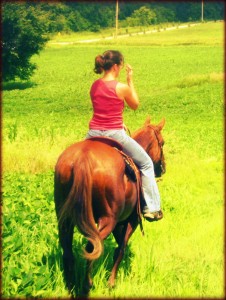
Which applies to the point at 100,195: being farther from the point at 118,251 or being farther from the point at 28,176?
the point at 28,176

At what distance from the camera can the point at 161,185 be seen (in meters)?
12.5

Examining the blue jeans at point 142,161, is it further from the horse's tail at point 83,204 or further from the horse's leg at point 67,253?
the horse's leg at point 67,253

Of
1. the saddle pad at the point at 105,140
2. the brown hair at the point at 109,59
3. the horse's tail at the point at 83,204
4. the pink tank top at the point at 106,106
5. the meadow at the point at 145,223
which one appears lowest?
the meadow at the point at 145,223

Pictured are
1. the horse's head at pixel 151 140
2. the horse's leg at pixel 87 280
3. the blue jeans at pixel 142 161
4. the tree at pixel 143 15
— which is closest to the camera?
the horse's leg at pixel 87 280

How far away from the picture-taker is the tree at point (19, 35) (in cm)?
3684

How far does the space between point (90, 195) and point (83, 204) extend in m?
0.12

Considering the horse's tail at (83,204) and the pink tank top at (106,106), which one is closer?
the horse's tail at (83,204)

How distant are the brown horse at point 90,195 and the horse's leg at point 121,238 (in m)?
0.02

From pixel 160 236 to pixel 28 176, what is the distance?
4967 millimetres

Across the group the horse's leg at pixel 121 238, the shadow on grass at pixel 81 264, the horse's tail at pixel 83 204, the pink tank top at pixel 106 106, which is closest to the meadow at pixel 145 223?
the shadow on grass at pixel 81 264

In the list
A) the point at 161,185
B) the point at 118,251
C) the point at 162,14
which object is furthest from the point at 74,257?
the point at 162,14

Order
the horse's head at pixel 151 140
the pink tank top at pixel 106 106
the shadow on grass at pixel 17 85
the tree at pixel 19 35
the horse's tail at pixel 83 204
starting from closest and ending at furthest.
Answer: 1. the horse's tail at pixel 83 204
2. the pink tank top at pixel 106 106
3. the horse's head at pixel 151 140
4. the tree at pixel 19 35
5. the shadow on grass at pixel 17 85

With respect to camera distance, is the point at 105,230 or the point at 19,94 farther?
the point at 19,94

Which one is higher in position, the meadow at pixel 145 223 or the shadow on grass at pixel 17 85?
the shadow on grass at pixel 17 85
